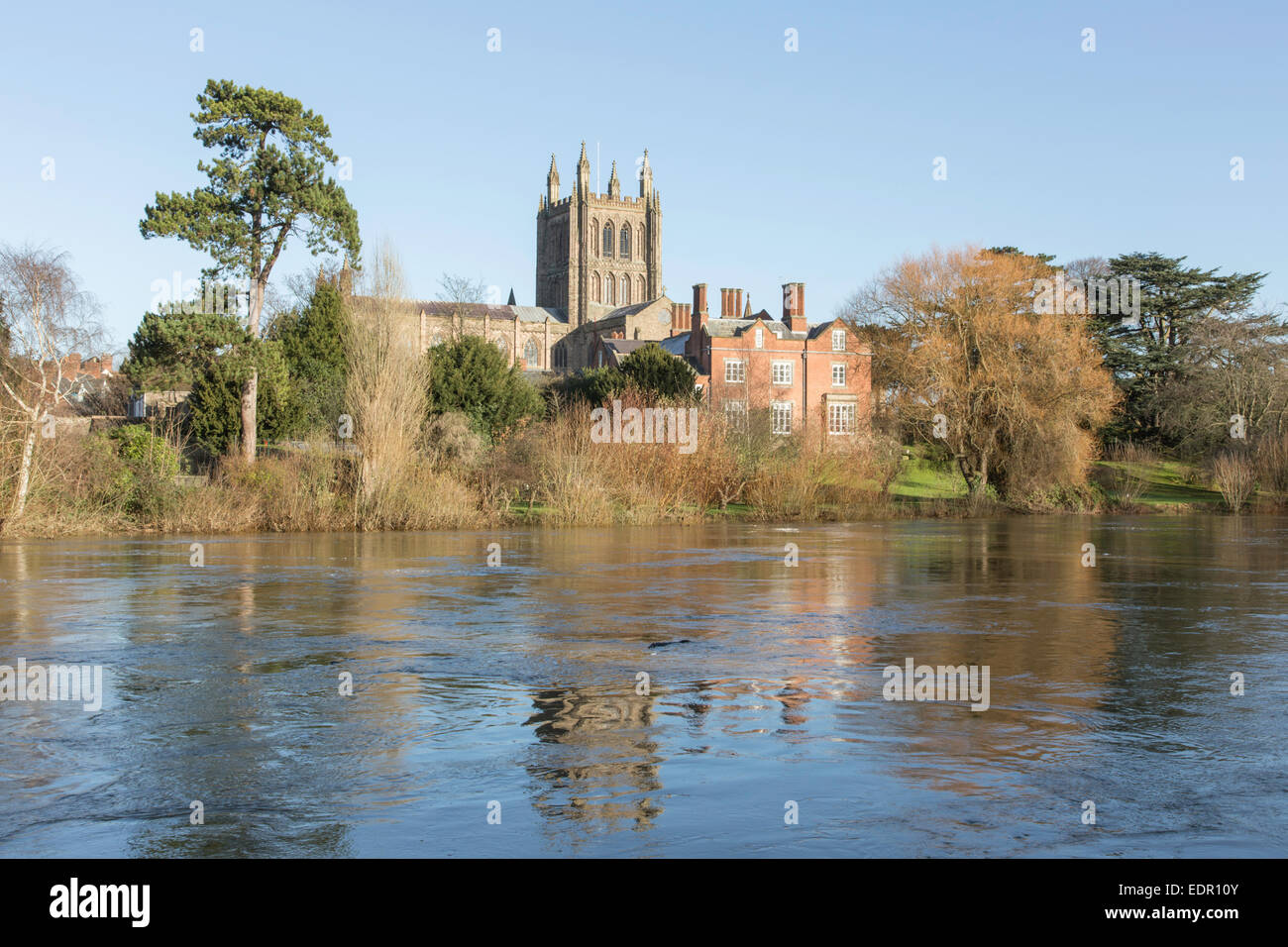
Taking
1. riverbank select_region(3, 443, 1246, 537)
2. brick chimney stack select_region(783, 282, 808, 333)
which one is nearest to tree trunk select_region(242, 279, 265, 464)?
riverbank select_region(3, 443, 1246, 537)

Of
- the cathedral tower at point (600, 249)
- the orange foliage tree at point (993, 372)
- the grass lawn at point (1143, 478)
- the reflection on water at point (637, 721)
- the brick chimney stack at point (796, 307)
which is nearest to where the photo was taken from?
the reflection on water at point (637, 721)

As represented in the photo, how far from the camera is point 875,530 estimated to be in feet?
125

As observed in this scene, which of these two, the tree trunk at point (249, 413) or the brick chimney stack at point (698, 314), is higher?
the brick chimney stack at point (698, 314)

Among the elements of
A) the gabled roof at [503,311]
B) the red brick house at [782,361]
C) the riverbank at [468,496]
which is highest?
the gabled roof at [503,311]

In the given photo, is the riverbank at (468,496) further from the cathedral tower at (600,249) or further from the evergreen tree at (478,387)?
the cathedral tower at (600,249)

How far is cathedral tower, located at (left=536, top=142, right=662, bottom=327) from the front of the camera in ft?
471

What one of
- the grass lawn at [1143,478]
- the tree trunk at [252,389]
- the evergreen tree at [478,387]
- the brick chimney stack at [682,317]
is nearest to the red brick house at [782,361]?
the grass lawn at [1143,478]

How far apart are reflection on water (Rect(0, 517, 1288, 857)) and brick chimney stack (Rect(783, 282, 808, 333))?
56.7m

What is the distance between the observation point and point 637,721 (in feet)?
30.2

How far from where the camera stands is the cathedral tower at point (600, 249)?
144m

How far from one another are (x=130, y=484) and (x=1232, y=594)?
28175 mm

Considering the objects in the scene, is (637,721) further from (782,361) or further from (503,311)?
(503,311)
